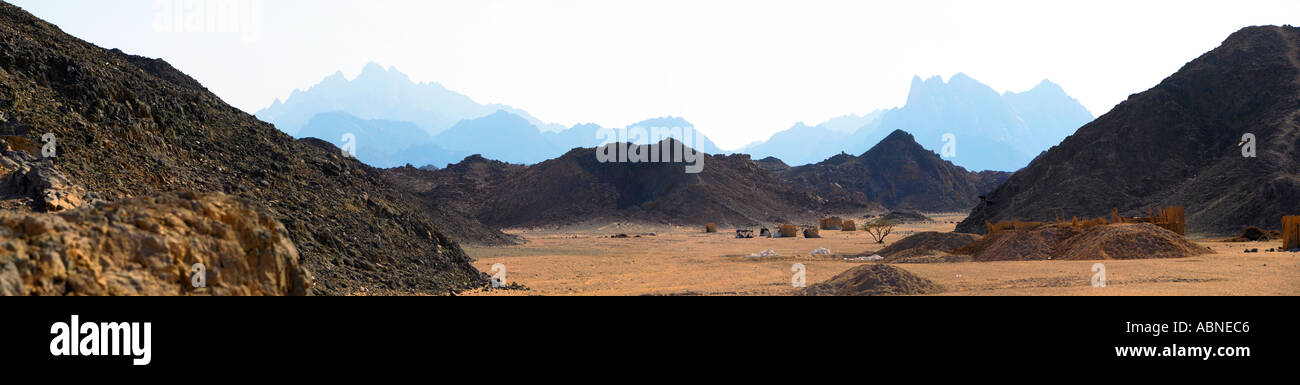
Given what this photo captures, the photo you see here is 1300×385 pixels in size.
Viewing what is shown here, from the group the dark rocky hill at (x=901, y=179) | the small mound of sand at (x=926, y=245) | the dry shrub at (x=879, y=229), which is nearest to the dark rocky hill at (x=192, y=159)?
the small mound of sand at (x=926, y=245)

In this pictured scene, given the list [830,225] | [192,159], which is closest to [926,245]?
[192,159]

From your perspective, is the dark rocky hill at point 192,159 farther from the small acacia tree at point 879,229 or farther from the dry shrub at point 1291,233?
the small acacia tree at point 879,229

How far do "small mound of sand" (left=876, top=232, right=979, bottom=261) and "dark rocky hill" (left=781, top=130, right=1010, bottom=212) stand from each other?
80548mm

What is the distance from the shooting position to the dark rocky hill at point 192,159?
549 inches

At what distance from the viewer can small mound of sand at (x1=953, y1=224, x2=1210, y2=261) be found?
21922 millimetres

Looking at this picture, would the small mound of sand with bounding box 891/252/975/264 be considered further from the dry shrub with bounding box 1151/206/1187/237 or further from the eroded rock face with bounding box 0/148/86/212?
the eroded rock face with bounding box 0/148/86/212

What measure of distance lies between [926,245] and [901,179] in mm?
95448

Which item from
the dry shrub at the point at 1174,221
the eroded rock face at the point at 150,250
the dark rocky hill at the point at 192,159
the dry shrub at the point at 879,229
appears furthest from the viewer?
the dry shrub at the point at 879,229

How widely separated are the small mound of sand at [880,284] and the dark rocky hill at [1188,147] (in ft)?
110

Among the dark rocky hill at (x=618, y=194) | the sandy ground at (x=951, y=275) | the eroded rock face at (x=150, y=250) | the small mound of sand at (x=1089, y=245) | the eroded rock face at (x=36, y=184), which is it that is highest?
the dark rocky hill at (x=618, y=194)

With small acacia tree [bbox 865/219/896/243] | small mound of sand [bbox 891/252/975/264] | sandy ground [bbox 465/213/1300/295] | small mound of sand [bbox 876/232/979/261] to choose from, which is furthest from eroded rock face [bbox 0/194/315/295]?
small acacia tree [bbox 865/219/896/243]
